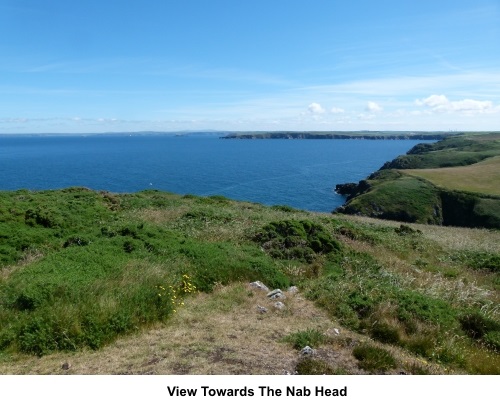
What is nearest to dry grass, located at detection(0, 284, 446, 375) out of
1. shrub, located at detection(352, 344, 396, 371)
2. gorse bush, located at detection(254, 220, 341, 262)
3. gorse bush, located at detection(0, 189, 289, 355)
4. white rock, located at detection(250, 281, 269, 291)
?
shrub, located at detection(352, 344, 396, 371)

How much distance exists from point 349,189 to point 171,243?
92.1 m

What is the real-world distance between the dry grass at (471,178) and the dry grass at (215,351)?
8000cm

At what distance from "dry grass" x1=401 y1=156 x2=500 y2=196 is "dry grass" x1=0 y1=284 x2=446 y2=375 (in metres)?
80.0

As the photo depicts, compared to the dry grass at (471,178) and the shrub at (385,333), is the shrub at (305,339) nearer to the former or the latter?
the shrub at (385,333)

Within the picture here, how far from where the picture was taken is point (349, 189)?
337ft

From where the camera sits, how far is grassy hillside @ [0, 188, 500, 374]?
8164 millimetres

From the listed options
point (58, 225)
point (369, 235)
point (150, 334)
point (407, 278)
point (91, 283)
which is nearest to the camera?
point (150, 334)

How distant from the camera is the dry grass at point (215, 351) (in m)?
7.59

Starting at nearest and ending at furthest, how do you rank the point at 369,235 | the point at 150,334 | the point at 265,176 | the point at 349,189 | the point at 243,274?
the point at 150,334 → the point at 243,274 → the point at 369,235 → the point at 349,189 → the point at 265,176

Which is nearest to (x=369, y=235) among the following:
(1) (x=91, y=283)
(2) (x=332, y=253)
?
(2) (x=332, y=253)

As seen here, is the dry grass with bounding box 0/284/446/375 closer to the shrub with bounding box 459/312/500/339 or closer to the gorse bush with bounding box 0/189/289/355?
the gorse bush with bounding box 0/189/289/355

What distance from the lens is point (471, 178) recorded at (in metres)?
88.2

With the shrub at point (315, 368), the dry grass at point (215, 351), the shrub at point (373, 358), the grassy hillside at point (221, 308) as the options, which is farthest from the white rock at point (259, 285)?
the shrub at point (315, 368)

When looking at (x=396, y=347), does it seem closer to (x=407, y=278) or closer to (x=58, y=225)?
(x=407, y=278)
